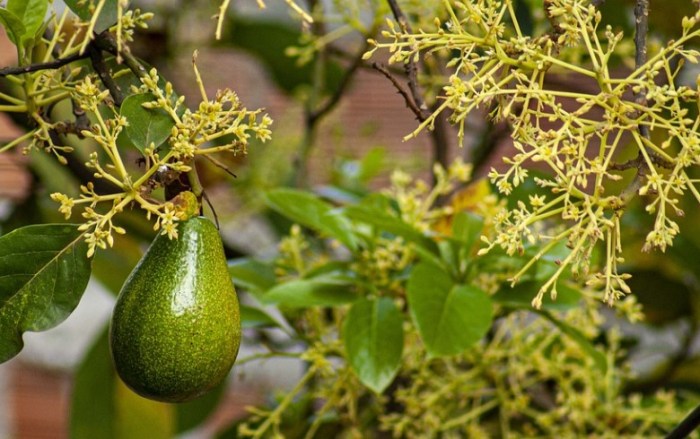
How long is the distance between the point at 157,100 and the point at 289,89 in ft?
2.47

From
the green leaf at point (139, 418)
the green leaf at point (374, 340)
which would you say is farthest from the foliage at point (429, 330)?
the green leaf at point (139, 418)

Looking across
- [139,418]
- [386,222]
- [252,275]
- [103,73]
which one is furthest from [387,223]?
[139,418]

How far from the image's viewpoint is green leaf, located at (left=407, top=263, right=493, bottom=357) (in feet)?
1.71

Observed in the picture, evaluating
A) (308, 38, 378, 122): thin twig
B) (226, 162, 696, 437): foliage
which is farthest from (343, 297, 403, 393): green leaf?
(308, 38, 378, 122): thin twig

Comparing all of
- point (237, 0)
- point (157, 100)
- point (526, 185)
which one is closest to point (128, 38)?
point (157, 100)

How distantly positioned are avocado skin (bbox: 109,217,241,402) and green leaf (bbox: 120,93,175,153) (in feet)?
0.11

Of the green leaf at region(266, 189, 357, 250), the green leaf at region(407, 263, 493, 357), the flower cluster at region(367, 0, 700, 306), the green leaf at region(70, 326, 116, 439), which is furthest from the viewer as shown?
the green leaf at region(70, 326, 116, 439)

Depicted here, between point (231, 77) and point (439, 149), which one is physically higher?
point (439, 149)

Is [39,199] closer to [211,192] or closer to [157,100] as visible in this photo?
[211,192]

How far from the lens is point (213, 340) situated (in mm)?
341

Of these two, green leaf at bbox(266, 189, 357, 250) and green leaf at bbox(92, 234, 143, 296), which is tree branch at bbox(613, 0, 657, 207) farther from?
green leaf at bbox(92, 234, 143, 296)

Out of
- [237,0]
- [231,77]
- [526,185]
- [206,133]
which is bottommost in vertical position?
[231,77]

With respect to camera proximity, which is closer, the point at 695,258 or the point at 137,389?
the point at 137,389

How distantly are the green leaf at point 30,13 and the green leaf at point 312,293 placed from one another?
0.23m
